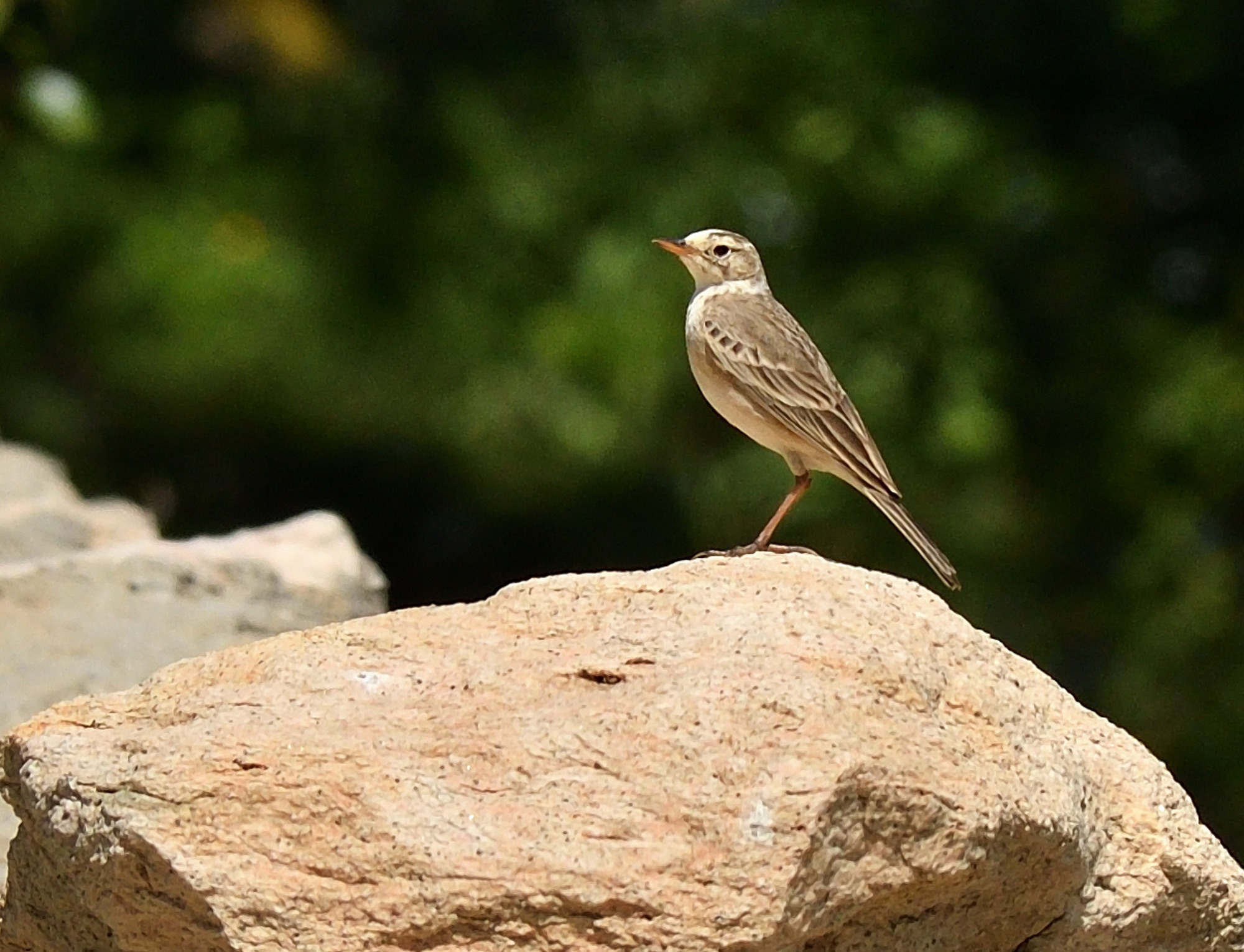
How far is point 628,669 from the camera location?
4031 mm

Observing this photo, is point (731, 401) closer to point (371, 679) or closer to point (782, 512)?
point (782, 512)

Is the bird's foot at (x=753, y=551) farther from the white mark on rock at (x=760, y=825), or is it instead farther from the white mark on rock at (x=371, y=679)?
the white mark on rock at (x=760, y=825)

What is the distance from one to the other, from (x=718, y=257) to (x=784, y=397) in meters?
1.17

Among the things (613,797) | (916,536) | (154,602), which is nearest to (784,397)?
(916,536)

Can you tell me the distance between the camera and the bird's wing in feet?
21.7

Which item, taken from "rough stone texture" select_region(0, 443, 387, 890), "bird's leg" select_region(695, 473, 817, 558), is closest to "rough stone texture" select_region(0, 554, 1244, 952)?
"bird's leg" select_region(695, 473, 817, 558)

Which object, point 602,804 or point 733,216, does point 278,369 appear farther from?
point 602,804

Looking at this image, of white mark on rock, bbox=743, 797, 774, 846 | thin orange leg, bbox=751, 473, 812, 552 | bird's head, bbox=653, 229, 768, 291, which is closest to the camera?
white mark on rock, bbox=743, 797, 774, 846

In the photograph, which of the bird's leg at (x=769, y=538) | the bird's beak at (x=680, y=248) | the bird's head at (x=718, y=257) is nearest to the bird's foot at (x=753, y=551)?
the bird's leg at (x=769, y=538)

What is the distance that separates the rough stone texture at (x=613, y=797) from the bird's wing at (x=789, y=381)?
2205 millimetres

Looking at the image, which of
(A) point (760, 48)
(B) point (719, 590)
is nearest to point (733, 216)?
(A) point (760, 48)

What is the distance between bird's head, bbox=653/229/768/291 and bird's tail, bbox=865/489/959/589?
1.42 m

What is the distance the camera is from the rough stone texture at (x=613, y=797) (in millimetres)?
3625

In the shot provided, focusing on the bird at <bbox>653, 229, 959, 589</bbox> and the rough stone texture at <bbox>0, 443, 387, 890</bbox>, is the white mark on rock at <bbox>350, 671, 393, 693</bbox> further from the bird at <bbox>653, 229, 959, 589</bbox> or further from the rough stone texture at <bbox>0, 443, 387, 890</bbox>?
the bird at <bbox>653, 229, 959, 589</bbox>
